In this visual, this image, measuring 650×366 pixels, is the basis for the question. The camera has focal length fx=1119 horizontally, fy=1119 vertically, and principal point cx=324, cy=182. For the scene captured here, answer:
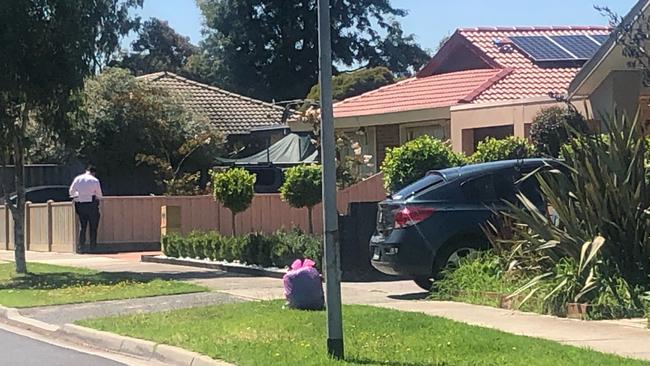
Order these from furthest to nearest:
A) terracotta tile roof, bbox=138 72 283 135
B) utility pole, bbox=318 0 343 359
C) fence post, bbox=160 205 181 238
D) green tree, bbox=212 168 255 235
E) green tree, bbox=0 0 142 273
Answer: terracotta tile roof, bbox=138 72 283 135 → fence post, bbox=160 205 181 238 → green tree, bbox=212 168 255 235 → green tree, bbox=0 0 142 273 → utility pole, bbox=318 0 343 359

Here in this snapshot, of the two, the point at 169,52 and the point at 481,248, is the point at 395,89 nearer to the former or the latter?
the point at 481,248

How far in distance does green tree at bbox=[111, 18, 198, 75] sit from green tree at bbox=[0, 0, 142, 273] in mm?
53713

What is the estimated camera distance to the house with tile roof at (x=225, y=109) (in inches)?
1543

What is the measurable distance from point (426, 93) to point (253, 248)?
9.57m

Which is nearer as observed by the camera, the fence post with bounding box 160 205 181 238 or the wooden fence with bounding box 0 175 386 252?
the fence post with bounding box 160 205 181 238

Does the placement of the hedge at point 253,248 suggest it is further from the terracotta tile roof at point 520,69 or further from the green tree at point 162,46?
the green tree at point 162,46

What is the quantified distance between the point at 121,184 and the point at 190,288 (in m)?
17.6

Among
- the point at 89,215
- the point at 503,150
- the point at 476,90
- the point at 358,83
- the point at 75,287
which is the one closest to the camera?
the point at 75,287

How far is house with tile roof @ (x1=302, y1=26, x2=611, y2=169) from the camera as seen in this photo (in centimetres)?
2450

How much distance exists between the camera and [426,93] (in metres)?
28.3

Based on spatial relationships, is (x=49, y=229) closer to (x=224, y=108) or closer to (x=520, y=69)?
(x=520, y=69)

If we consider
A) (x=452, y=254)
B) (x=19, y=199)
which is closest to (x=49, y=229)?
(x=19, y=199)

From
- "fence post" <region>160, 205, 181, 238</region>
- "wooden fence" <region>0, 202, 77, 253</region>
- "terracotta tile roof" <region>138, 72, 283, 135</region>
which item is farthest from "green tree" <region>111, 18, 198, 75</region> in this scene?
"fence post" <region>160, 205, 181, 238</region>

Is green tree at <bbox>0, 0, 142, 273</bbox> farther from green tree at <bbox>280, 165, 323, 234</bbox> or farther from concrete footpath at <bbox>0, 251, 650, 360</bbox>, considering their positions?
green tree at <bbox>280, 165, 323, 234</bbox>
